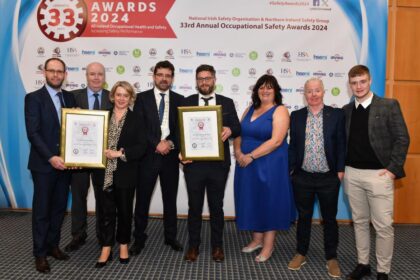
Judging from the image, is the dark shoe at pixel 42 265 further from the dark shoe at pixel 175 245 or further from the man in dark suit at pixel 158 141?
the dark shoe at pixel 175 245

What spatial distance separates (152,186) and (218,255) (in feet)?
2.95

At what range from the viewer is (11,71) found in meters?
4.95

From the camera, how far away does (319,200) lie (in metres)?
3.20

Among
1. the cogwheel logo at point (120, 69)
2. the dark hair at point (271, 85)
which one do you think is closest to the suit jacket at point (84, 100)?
the cogwheel logo at point (120, 69)

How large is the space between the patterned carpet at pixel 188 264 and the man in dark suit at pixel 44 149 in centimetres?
28

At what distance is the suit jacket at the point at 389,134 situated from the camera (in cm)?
291

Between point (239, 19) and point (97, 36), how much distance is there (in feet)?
6.10

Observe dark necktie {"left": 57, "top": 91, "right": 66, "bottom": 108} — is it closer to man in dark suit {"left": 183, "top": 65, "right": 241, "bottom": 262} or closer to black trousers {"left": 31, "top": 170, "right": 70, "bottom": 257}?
black trousers {"left": 31, "top": 170, "right": 70, "bottom": 257}

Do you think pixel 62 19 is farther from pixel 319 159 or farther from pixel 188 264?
pixel 319 159

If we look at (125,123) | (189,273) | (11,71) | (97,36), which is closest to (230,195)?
(189,273)

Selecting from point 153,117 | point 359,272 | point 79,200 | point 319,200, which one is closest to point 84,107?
point 153,117

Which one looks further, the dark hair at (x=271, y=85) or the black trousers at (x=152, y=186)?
the black trousers at (x=152, y=186)

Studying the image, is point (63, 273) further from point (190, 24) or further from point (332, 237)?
point (190, 24)

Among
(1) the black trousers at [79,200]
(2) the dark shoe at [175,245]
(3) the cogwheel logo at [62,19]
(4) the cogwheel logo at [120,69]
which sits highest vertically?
(3) the cogwheel logo at [62,19]
